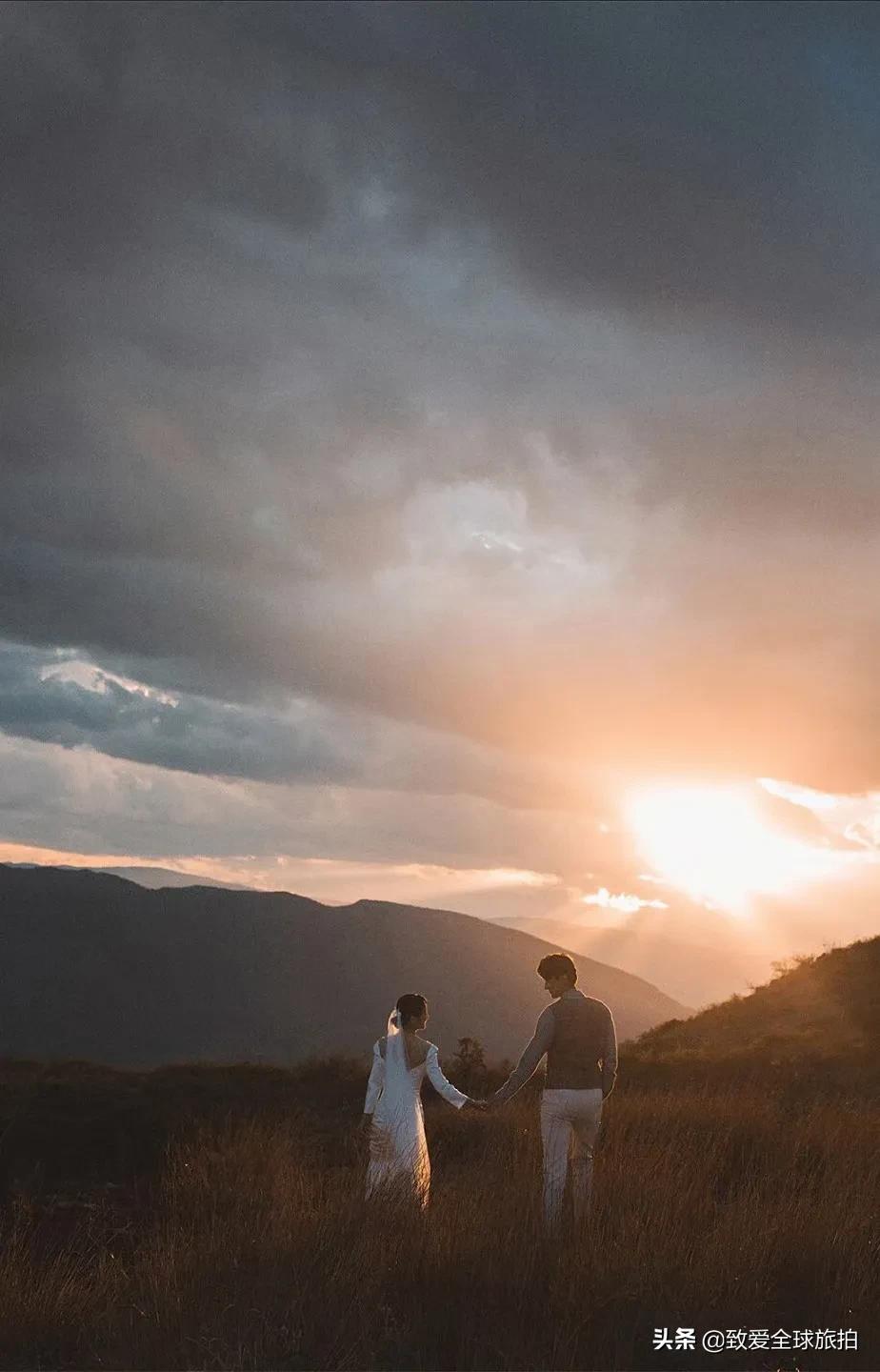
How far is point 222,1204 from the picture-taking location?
35.2ft

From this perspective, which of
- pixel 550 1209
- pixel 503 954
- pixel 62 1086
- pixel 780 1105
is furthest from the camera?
pixel 503 954

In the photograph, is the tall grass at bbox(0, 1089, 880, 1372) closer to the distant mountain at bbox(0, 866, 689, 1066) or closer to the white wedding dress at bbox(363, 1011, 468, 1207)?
the white wedding dress at bbox(363, 1011, 468, 1207)

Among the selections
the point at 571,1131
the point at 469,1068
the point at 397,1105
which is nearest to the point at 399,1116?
the point at 397,1105

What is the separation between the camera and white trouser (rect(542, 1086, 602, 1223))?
31.3 feet

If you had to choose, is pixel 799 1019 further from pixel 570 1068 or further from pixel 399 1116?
pixel 570 1068

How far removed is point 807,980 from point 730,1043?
6.79 meters

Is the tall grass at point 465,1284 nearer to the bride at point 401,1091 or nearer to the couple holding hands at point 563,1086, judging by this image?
the couple holding hands at point 563,1086

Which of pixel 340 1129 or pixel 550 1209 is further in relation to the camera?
pixel 340 1129

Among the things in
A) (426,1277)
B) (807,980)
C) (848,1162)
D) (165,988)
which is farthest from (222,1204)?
(165,988)

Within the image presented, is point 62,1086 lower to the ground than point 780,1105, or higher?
lower

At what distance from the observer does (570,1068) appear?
9.88 metres

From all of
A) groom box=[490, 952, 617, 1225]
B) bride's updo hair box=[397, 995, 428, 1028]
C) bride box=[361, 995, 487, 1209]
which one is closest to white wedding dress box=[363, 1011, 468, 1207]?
bride box=[361, 995, 487, 1209]

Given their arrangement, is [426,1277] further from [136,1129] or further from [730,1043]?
[730,1043]

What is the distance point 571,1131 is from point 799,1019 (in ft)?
81.6
